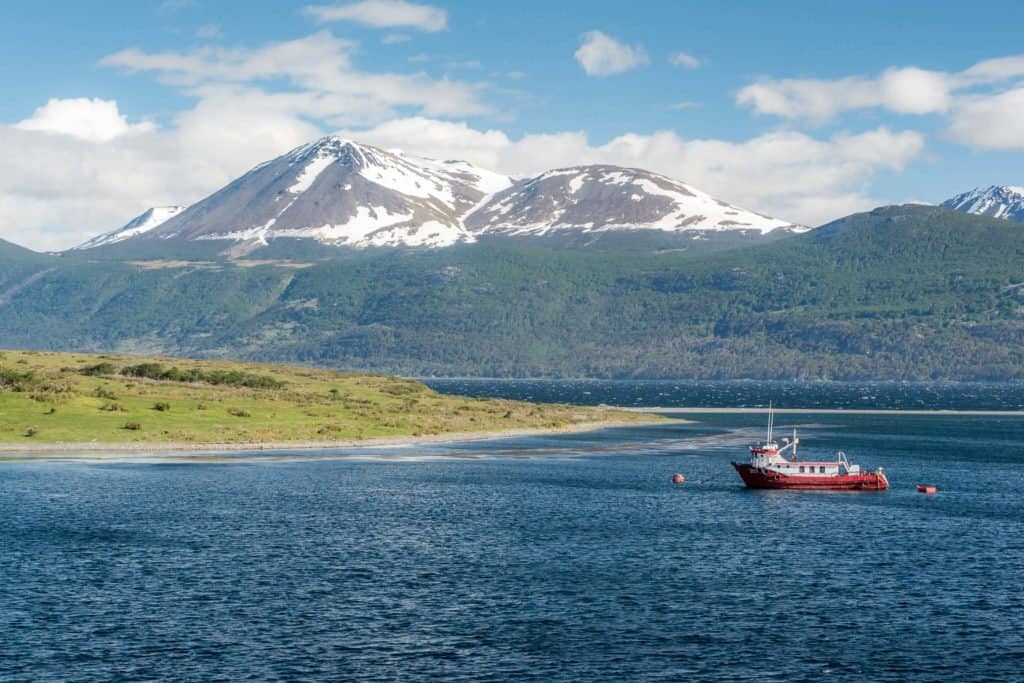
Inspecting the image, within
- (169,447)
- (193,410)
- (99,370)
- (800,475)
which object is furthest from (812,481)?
(99,370)

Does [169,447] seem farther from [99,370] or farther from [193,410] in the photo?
[99,370]

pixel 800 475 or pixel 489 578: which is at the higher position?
pixel 800 475

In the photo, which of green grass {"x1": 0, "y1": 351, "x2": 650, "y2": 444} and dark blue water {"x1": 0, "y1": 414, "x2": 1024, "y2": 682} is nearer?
dark blue water {"x1": 0, "y1": 414, "x2": 1024, "y2": 682}

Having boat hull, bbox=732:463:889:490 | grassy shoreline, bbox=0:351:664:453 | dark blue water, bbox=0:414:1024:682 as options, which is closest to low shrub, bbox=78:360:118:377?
grassy shoreline, bbox=0:351:664:453

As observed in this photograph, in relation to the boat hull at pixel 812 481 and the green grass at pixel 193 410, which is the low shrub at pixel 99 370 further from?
the boat hull at pixel 812 481

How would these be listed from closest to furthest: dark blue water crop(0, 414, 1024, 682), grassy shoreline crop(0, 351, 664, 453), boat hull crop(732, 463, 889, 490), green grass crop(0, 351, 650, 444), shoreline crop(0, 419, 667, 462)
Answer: dark blue water crop(0, 414, 1024, 682) < boat hull crop(732, 463, 889, 490) < shoreline crop(0, 419, 667, 462) < grassy shoreline crop(0, 351, 664, 453) < green grass crop(0, 351, 650, 444)

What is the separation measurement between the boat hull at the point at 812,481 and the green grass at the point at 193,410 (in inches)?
2181

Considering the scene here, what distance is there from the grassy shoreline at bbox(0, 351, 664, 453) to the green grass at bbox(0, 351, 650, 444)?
0.16 metres

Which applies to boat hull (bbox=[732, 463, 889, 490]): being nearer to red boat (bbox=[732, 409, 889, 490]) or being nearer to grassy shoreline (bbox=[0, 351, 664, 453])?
red boat (bbox=[732, 409, 889, 490])

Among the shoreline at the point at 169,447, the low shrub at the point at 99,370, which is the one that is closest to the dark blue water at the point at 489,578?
the shoreline at the point at 169,447

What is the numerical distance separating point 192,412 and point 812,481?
77.7 metres

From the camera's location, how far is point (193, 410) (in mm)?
149750

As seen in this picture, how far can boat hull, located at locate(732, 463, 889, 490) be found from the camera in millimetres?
112125

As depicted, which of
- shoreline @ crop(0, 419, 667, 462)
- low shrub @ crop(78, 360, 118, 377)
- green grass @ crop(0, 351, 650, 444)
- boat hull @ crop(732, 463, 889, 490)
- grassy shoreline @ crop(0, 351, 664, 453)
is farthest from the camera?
low shrub @ crop(78, 360, 118, 377)
